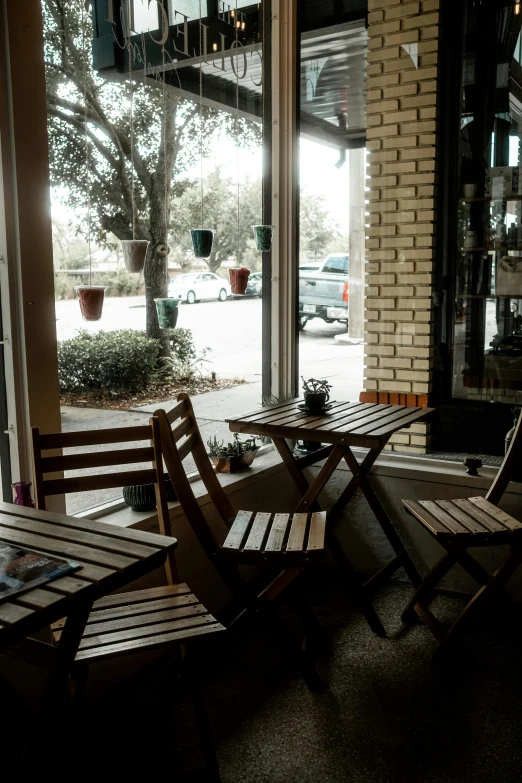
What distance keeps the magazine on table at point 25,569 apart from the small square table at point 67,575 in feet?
0.05

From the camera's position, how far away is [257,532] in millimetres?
2633

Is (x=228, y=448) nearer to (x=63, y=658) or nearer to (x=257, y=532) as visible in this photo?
(x=257, y=532)

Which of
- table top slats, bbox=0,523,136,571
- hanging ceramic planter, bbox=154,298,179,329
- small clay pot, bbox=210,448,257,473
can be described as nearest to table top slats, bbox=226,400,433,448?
small clay pot, bbox=210,448,257,473

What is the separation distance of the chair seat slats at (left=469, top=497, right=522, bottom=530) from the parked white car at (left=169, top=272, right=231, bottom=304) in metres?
1.43

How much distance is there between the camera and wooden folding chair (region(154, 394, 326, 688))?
2449 millimetres

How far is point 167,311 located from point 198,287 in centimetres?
53

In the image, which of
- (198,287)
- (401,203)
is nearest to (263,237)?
(198,287)

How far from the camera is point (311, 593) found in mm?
3439

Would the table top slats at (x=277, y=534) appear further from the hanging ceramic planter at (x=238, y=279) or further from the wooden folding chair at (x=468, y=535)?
the hanging ceramic planter at (x=238, y=279)

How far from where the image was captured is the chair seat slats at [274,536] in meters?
2.44

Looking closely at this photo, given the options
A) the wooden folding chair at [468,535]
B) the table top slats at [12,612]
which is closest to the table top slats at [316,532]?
the wooden folding chair at [468,535]

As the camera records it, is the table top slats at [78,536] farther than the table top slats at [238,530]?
No

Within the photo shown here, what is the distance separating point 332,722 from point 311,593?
101 centimetres

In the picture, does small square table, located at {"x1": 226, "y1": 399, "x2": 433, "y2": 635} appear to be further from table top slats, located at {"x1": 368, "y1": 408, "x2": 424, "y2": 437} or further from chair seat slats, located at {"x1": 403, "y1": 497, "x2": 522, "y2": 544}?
chair seat slats, located at {"x1": 403, "y1": 497, "x2": 522, "y2": 544}
